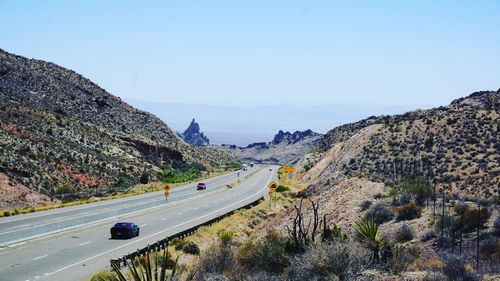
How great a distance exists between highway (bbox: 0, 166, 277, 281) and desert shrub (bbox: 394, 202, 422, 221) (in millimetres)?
12371

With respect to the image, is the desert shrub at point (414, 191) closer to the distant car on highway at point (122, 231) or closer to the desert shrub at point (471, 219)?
the desert shrub at point (471, 219)

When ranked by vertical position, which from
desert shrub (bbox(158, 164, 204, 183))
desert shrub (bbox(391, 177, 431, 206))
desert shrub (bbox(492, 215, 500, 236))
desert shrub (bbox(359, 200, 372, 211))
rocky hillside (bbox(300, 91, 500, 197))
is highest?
rocky hillside (bbox(300, 91, 500, 197))

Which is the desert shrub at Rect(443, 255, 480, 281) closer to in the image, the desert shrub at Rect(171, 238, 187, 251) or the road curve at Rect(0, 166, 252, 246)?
the desert shrub at Rect(171, 238, 187, 251)

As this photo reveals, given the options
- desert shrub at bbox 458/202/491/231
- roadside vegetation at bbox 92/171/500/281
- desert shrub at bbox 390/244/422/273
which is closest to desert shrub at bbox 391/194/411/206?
roadside vegetation at bbox 92/171/500/281

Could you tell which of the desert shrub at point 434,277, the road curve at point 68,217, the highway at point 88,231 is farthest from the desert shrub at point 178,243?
the desert shrub at point 434,277

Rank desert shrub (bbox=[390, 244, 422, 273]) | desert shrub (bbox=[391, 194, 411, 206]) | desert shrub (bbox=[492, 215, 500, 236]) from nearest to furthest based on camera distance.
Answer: desert shrub (bbox=[390, 244, 422, 273]), desert shrub (bbox=[492, 215, 500, 236]), desert shrub (bbox=[391, 194, 411, 206])

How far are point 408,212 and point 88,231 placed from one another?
17.5 m

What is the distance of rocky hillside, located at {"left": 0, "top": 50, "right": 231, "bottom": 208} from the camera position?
54.6m

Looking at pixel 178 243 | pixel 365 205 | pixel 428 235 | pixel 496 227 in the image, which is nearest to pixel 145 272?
pixel 178 243

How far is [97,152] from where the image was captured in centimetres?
7194

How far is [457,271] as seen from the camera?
43.2 feet

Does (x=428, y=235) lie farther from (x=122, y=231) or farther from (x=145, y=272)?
(x=122, y=231)

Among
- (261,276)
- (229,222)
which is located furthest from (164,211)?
(261,276)

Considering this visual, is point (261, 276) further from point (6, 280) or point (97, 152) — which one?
point (97, 152)
